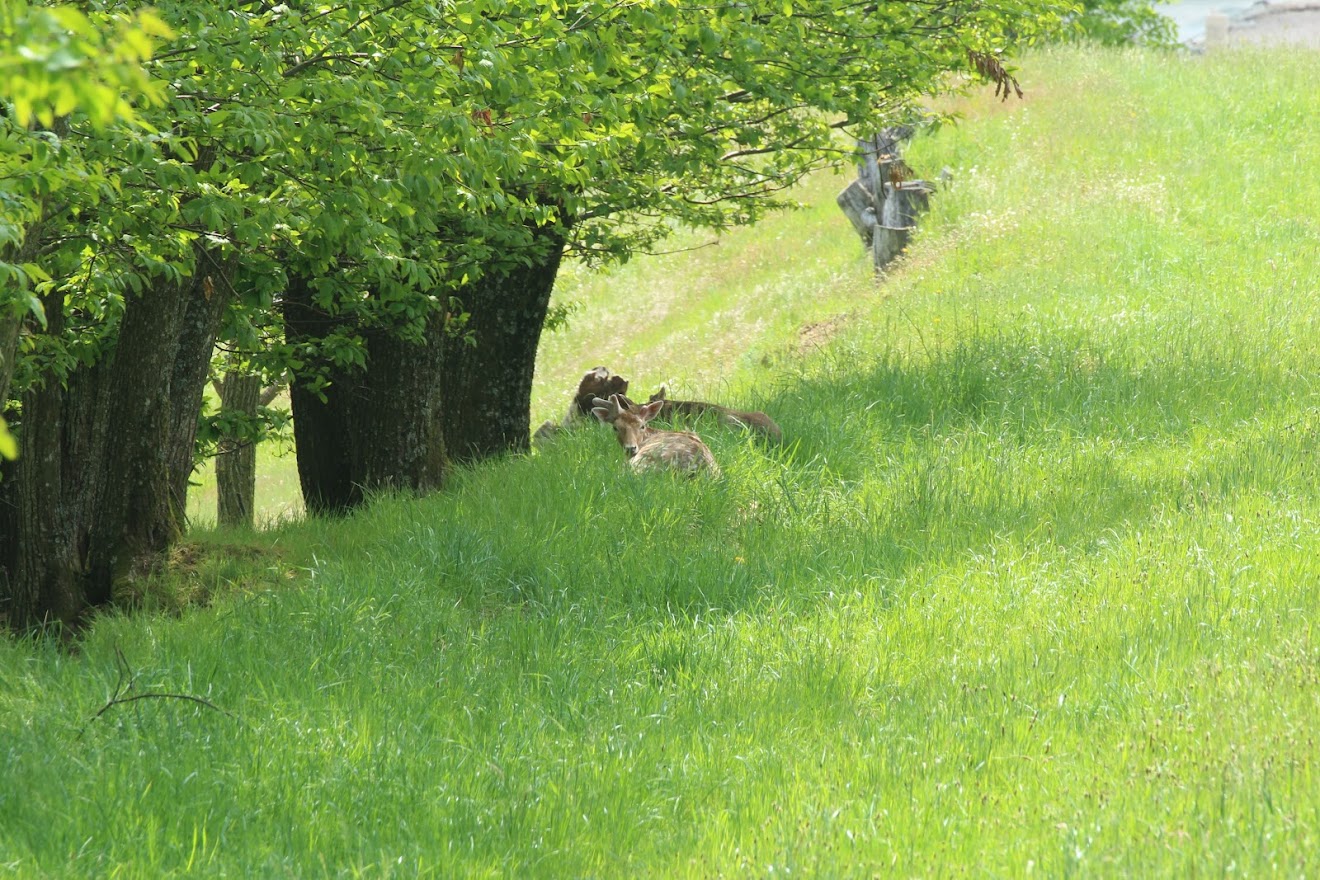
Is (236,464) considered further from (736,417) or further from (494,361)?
(736,417)

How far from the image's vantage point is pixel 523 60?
8.83 meters

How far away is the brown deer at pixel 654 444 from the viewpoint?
989cm

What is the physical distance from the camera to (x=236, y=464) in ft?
55.8

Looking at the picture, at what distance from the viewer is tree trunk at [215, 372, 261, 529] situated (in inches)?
640

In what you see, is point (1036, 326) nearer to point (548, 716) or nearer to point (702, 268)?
point (548, 716)

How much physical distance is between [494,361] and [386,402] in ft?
6.53

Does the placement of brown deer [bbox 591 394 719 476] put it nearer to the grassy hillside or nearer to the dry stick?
the grassy hillside

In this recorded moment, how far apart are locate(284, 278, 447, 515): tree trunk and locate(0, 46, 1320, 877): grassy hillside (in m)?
1.16

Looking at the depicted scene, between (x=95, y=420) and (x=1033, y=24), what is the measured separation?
431 inches

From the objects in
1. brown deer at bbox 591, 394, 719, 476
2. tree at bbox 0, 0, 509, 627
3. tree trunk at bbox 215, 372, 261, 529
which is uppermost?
tree at bbox 0, 0, 509, 627

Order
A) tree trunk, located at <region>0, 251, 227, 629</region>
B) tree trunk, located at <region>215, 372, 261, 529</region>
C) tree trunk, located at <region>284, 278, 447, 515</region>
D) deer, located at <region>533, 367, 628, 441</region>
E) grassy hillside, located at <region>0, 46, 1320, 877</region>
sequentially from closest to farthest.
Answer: grassy hillside, located at <region>0, 46, 1320, 877</region> → tree trunk, located at <region>0, 251, 227, 629</region> → tree trunk, located at <region>284, 278, 447, 515</region> → deer, located at <region>533, 367, 628, 441</region> → tree trunk, located at <region>215, 372, 261, 529</region>

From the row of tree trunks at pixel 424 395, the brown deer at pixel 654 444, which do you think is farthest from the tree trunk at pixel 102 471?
the brown deer at pixel 654 444

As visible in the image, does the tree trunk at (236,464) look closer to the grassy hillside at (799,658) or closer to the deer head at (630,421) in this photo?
the grassy hillside at (799,658)

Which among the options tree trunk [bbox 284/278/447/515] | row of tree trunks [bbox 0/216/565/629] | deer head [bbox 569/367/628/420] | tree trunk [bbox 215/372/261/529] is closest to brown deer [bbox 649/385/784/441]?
tree trunk [bbox 284/278/447/515]
